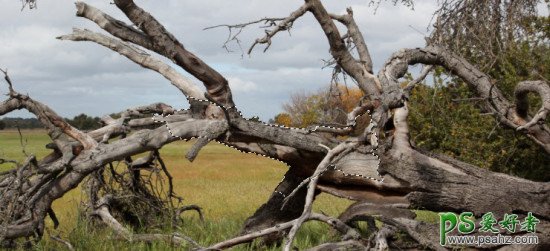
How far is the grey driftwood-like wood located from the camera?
665 cm

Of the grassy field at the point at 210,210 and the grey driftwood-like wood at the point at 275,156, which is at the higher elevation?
the grey driftwood-like wood at the point at 275,156

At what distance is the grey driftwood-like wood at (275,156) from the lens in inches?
262

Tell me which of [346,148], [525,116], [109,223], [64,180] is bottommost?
[109,223]

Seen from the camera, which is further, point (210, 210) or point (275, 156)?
point (210, 210)

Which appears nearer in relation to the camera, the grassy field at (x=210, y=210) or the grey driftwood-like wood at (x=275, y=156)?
the grey driftwood-like wood at (x=275, y=156)

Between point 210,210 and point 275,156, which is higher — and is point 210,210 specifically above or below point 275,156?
below

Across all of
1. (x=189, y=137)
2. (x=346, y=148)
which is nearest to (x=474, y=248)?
(x=346, y=148)

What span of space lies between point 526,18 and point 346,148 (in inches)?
193

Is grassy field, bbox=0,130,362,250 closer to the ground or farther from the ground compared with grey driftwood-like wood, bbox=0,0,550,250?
closer to the ground

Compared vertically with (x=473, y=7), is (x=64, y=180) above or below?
below

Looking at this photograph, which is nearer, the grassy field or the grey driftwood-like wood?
the grey driftwood-like wood

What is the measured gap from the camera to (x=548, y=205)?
7547 millimetres

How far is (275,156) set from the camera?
7.71m

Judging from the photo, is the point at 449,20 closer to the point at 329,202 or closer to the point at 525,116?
the point at 525,116
